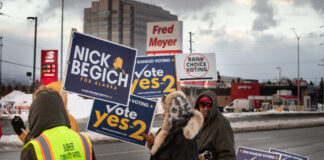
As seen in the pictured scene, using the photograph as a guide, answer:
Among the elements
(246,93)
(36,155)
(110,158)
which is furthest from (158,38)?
(246,93)

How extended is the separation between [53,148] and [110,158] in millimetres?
10214

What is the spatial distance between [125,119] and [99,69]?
807 millimetres

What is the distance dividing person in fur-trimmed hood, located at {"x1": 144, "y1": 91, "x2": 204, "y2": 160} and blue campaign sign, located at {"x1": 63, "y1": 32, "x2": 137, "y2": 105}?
1.35 metres

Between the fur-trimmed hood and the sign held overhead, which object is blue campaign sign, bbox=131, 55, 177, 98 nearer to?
the sign held overhead

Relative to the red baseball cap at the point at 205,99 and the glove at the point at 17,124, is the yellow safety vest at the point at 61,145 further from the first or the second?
the red baseball cap at the point at 205,99

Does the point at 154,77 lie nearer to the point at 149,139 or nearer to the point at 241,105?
the point at 149,139

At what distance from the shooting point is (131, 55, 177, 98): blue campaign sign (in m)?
7.59

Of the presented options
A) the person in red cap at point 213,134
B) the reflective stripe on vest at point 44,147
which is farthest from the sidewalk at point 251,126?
the reflective stripe on vest at point 44,147

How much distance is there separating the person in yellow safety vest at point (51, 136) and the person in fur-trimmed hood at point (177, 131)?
865mm

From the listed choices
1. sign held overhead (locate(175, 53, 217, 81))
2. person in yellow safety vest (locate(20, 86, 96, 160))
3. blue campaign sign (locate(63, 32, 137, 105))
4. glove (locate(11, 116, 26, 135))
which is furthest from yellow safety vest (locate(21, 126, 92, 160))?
sign held overhead (locate(175, 53, 217, 81))

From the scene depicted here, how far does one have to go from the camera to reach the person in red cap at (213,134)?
4480 millimetres

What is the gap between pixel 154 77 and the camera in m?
7.76

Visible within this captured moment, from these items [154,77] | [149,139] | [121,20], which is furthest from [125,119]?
[121,20]

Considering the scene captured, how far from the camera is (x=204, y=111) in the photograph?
180 inches
